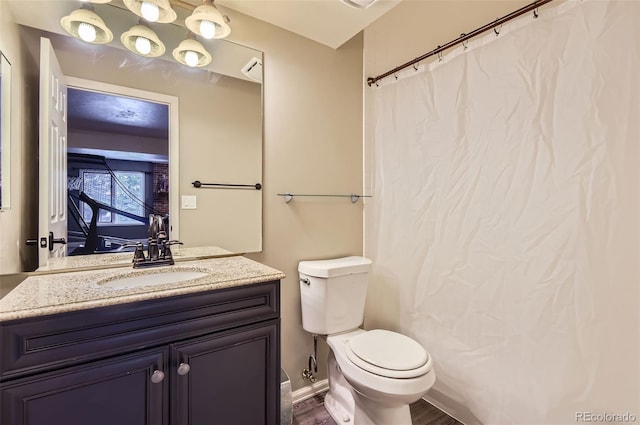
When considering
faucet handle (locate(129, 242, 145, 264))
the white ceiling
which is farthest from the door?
Answer: the white ceiling

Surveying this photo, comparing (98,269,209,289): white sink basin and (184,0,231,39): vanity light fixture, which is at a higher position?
(184,0,231,39): vanity light fixture

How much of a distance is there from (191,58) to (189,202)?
0.72m

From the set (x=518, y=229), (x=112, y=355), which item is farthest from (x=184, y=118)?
(x=518, y=229)

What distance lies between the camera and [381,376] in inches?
49.6

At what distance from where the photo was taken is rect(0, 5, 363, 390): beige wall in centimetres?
169

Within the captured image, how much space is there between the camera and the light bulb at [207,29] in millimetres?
1422

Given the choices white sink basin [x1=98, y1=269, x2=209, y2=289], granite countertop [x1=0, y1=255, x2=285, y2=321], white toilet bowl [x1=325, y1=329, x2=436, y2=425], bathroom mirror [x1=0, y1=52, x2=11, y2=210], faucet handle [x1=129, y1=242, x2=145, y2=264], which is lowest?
white toilet bowl [x1=325, y1=329, x2=436, y2=425]

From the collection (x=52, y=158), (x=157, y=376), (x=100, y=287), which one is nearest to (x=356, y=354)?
(x=157, y=376)

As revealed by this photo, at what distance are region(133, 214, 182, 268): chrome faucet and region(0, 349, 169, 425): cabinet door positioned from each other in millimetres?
485

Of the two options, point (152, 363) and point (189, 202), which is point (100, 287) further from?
point (189, 202)

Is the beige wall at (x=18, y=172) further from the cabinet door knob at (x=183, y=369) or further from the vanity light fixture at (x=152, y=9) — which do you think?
the cabinet door knob at (x=183, y=369)

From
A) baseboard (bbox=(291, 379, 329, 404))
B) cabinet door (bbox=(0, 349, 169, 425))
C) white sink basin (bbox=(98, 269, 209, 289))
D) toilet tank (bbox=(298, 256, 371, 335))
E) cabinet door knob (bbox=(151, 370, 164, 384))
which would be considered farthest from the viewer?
baseboard (bbox=(291, 379, 329, 404))

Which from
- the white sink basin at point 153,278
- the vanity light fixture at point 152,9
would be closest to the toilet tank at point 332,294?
the white sink basin at point 153,278

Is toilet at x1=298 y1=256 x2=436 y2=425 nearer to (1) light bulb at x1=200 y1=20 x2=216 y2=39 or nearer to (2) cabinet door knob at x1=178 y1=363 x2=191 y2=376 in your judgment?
(2) cabinet door knob at x1=178 y1=363 x2=191 y2=376
